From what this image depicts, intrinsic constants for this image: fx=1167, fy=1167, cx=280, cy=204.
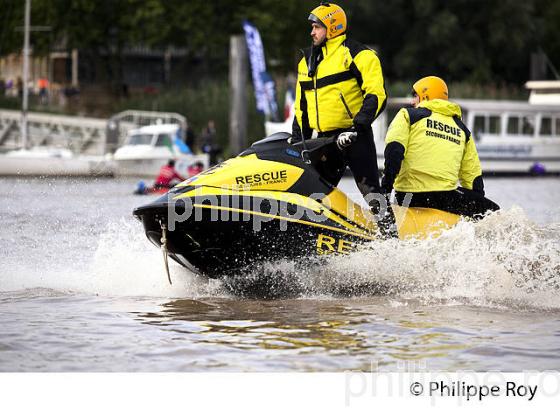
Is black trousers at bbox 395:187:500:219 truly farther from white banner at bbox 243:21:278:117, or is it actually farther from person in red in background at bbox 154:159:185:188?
white banner at bbox 243:21:278:117

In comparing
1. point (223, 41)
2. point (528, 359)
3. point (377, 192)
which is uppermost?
point (223, 41)

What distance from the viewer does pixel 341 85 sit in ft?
26.6

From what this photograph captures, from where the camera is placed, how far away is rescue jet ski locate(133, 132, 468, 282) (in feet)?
25.2

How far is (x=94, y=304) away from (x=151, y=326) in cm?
99

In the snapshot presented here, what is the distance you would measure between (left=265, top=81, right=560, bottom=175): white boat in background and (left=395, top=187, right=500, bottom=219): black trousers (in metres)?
24.0

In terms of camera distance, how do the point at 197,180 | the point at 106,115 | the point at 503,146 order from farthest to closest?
the point at 106,115, the point at 503,146, the point at 197,180

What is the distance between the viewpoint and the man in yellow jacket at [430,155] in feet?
26.7

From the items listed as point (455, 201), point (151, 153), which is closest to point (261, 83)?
point (151, 153)

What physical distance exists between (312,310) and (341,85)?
1.61 meters

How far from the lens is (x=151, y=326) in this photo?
7012 millimetres

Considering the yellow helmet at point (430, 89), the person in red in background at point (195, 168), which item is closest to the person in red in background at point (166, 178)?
the person in red in background at point (195, 168)

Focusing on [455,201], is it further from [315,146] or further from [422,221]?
[315,146]
